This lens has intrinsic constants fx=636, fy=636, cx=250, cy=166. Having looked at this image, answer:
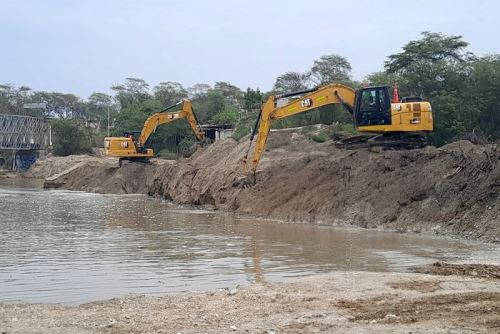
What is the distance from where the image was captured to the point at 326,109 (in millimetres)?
48625

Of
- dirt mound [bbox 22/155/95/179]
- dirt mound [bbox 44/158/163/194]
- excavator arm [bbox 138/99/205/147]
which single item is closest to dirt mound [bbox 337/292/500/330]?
excavator arm [bbox 138/99/205/147]

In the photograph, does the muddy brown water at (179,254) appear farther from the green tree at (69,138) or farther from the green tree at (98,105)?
the green tree at (98,105)

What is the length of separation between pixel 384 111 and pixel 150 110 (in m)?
66.2

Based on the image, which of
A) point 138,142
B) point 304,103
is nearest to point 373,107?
point 304,103

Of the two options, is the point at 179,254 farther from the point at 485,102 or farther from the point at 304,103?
the point at 485,102

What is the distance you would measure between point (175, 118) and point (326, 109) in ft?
38.0

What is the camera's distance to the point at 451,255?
15438 millimetres

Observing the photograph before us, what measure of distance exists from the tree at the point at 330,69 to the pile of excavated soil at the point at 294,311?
64242 millimetres


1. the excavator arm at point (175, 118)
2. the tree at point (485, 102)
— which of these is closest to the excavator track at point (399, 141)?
the tree at point (485, 102)

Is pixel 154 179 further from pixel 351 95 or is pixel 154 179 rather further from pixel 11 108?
pixel 11 108

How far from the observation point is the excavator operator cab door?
1050 inches

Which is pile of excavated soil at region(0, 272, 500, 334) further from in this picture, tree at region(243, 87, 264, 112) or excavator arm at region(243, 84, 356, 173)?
tree at region(243, 87, 264, 112)

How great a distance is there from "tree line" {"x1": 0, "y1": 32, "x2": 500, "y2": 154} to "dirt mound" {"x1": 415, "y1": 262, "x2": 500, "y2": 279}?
1671cm

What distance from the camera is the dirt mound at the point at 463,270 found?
11.7 meters
